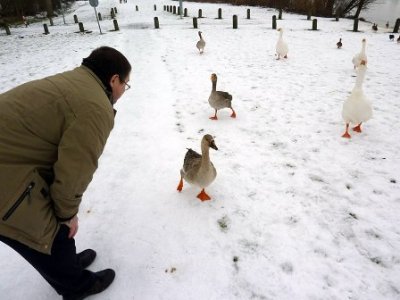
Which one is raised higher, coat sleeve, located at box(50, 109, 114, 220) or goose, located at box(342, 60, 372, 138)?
coat sleeve, located at box(50, 109, 114, 220)

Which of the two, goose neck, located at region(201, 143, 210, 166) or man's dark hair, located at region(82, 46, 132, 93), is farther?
goose neck, located at region(201, 143, 210, 166)

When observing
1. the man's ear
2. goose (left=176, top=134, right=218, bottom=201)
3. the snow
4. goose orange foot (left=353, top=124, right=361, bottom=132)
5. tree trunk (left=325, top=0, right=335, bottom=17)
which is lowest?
the snow

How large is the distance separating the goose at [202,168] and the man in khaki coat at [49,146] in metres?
1.61

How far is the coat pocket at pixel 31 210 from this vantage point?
5.82 feet

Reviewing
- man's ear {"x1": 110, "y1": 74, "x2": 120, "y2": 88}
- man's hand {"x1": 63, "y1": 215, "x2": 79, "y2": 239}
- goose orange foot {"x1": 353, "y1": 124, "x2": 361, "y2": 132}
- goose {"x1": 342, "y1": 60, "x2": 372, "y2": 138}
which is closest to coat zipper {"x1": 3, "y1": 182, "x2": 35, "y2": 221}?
man's hand {"x1": 63, "y1": 215, "x2": 79, "y2": 239}

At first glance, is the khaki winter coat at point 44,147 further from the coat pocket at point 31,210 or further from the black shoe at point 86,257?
the black shoe at point 86,257

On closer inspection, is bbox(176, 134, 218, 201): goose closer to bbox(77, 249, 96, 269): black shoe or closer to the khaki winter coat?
bbox(77, 249, 96, 269): black shoe

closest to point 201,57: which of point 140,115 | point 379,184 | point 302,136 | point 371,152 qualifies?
point 140,115

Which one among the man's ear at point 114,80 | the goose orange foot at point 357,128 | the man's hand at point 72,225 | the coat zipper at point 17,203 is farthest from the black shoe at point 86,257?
the goose orange foot at point 357,128

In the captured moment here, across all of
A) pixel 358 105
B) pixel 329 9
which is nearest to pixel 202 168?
pixel 358 105

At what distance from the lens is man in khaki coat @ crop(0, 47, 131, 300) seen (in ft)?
5.72

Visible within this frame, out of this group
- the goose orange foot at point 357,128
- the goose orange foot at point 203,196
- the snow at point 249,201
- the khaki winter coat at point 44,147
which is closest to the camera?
the khaki winter coat at point 44,147

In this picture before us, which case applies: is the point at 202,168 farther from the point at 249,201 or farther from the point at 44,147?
the point at 44,147

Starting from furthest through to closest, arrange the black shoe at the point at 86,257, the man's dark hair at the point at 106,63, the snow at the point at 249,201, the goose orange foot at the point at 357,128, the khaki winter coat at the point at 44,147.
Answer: the goose orange foot at the point at 357,128, the black shoe at the point at 86,257, the snow at the point at 249,201, the man's dark hair at the point at 106,63, the khaki winter coat at the point at 44,147
